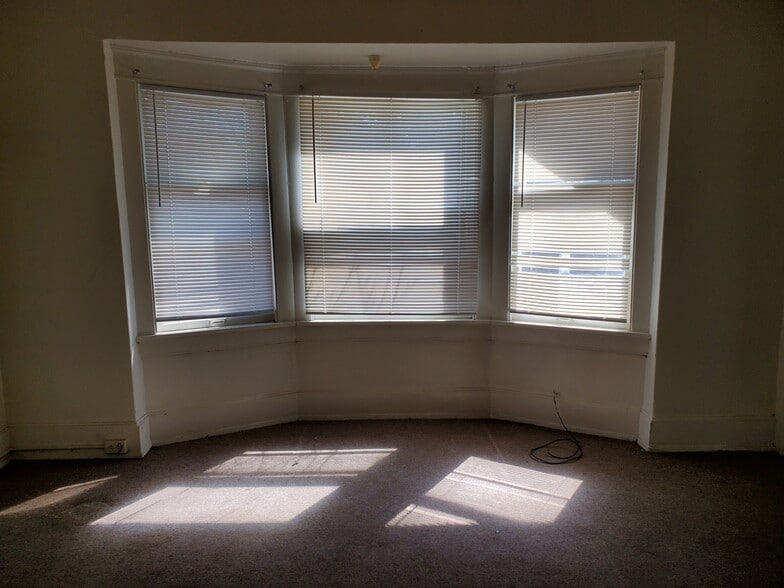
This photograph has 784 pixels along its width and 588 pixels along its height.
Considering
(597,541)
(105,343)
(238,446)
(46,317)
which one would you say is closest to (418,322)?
(238,446)

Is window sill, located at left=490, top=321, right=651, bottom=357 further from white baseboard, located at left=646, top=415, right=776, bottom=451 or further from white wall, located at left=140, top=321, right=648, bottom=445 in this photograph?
white baseboard, located at left=646, top=415, right=776, bottom=451

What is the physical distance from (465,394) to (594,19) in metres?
2.45

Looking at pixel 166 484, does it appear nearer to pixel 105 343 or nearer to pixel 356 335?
pixel 105 343

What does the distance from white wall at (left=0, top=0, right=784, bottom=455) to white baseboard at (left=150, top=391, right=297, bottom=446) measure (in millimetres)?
212

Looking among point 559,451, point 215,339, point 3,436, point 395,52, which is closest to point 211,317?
point 215,339

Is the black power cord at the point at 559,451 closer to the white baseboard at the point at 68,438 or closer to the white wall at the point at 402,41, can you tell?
the white wall at the point at 402,41

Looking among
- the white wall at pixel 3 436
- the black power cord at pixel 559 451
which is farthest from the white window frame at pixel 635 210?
the white wall at pixel 3 436

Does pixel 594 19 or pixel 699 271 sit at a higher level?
pixel 594 19

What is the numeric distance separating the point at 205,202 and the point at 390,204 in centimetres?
120

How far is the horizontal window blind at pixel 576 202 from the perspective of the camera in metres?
3.10

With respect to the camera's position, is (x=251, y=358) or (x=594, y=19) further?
(x=251, y=358)

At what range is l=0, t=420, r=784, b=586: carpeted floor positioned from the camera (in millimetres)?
2074

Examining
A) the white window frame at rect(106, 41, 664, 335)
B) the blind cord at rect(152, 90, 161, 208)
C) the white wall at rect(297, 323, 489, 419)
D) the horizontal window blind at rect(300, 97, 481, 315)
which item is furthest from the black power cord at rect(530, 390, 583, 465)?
the blind cord at rect(152, 90, 161, 208)

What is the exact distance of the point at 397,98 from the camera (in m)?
3.30
